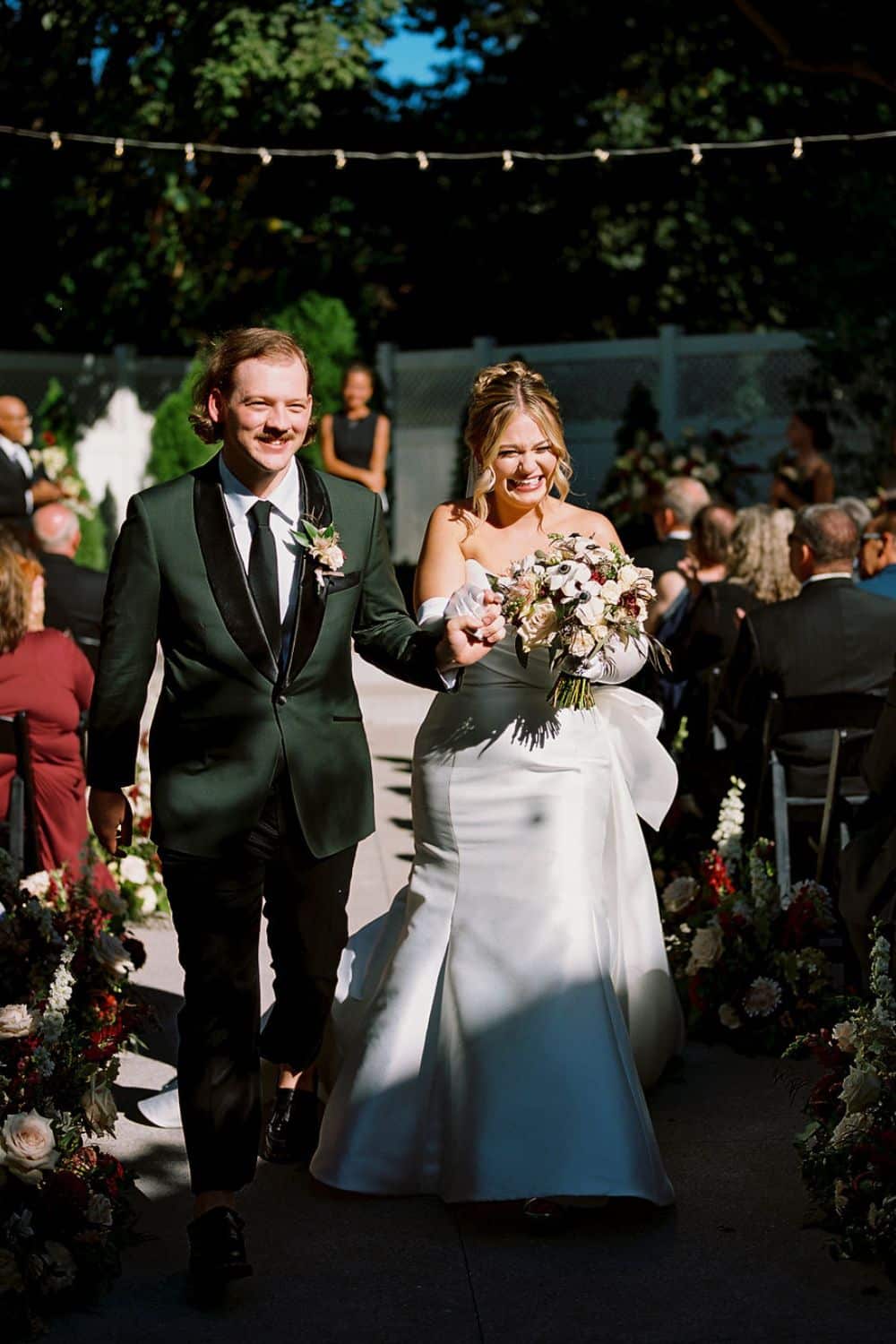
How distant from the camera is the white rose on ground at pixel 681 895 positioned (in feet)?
19.7

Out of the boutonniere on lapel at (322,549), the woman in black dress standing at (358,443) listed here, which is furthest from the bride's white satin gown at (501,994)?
the woman in black dress standing at (358,443)

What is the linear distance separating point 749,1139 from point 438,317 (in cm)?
1989

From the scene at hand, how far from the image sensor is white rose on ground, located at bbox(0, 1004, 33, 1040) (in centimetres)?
396

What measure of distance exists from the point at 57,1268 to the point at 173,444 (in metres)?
14.6

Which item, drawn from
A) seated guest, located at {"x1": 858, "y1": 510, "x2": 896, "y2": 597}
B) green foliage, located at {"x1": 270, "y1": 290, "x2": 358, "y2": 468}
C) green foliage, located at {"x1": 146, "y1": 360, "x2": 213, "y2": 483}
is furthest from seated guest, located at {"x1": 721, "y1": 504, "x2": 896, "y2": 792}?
green foliage, located at {"x1": 146, "y1": 360, "x2": 213, "y2": 483}

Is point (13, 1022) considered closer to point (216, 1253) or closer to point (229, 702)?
point (216, 1253)

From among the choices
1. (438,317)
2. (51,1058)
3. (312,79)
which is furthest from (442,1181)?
(438,317)

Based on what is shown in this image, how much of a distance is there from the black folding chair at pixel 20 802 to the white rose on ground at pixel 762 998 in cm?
252

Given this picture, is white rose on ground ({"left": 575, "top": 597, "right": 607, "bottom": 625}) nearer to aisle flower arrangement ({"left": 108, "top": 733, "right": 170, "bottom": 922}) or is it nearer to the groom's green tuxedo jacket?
the groom's green tuxedo jacket

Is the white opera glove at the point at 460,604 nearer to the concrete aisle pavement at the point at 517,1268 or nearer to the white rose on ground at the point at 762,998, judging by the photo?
the concrete aisle pavement at the point at 517,1268

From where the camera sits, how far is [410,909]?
15.0 feet

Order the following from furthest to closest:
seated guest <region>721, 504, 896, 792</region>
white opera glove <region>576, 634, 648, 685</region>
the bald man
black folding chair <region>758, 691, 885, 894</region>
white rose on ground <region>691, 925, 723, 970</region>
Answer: the bald man
seated guest <region>721, 504, 896, 792</region>
black folding chair <region>758, 691, 885, 894</region>
white rose on ground <region>691, 925, 723, 970</region>
white opera glove <region>576, 634, 648, 685</region>

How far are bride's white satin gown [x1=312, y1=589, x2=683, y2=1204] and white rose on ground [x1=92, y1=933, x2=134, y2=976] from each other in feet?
2.44

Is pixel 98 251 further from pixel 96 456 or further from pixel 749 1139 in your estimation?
pixel 749 1139
